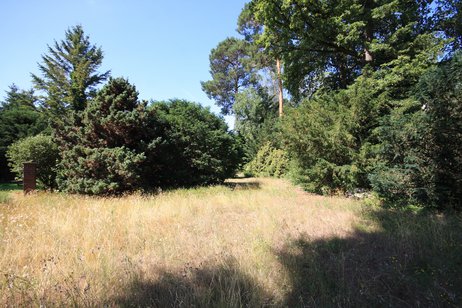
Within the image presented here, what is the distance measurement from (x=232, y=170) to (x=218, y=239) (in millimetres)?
10034

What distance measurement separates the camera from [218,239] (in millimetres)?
4566

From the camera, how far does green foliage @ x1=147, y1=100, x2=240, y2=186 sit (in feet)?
39.8

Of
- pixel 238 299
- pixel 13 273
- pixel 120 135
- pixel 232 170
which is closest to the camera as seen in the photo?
pixel 238 299

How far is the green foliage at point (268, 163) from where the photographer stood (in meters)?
20.4

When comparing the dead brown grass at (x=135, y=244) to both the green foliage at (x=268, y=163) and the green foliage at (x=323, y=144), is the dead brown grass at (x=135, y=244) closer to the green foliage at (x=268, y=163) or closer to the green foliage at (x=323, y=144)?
the green foliage at (x=323, y=144)

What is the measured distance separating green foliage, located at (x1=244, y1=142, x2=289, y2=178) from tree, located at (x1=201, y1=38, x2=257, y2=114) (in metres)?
14.5

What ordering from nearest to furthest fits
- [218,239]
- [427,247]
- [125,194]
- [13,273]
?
[13,273] → [427,247] → [218,239] → [125,194]

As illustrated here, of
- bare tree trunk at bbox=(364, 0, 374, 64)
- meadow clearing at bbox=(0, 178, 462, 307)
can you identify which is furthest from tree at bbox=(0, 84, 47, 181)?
bare tree trunk at bbox=(364, 0, 374, 64)

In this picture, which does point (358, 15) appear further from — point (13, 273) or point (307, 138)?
point (13, 273)

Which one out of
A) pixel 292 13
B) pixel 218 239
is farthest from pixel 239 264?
pixel 292 13

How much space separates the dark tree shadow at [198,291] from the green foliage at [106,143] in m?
7.04

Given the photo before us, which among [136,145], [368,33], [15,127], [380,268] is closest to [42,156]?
[136,145]

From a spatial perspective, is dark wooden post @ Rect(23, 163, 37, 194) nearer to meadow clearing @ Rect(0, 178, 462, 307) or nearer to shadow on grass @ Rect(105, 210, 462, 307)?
meadow clearing @ Rect(0, 178, 462, 307)

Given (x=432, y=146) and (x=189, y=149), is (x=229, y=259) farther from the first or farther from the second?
(x=189, y=149)
